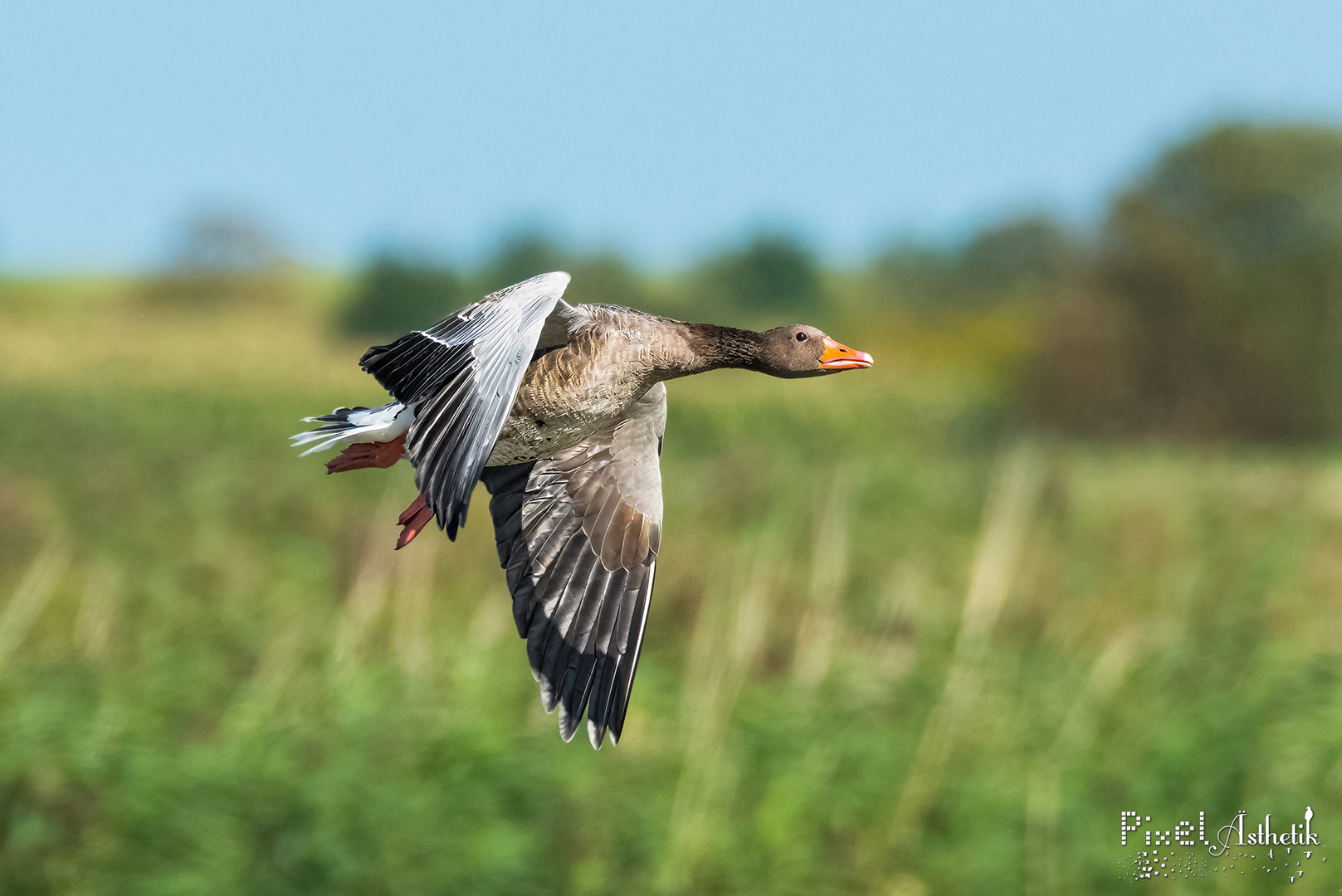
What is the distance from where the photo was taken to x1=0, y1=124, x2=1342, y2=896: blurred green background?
351 inches

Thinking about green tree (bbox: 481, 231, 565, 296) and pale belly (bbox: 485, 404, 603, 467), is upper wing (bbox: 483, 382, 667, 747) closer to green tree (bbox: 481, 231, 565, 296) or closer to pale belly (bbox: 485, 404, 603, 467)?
pale belly (bbox: 485, 404, 603, 467)

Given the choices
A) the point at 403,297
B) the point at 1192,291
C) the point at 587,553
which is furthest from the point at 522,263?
the point at 1192,291

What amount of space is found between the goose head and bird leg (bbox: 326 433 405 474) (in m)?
1.09

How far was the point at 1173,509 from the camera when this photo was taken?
20391 millimetres

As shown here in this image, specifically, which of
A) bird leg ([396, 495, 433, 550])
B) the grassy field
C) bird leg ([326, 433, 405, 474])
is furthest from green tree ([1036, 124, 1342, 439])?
bird leg ([396, 495, 433, 550])

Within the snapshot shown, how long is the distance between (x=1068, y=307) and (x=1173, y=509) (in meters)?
11.3

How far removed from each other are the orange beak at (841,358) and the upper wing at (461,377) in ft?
2.42

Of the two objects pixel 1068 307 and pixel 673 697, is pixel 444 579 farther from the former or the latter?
pixel 1068 307

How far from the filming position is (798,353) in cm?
343

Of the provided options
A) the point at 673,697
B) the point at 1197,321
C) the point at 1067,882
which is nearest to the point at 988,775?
the point at 1067,882

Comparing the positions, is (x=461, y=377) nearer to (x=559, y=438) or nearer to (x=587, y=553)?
(x=559, y=438)

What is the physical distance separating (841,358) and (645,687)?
7699mm

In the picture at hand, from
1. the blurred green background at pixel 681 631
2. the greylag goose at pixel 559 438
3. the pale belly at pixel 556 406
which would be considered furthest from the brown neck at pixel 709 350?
the blurred green background at pixel 681 631

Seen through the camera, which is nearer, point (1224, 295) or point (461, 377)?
point (461, 377)
